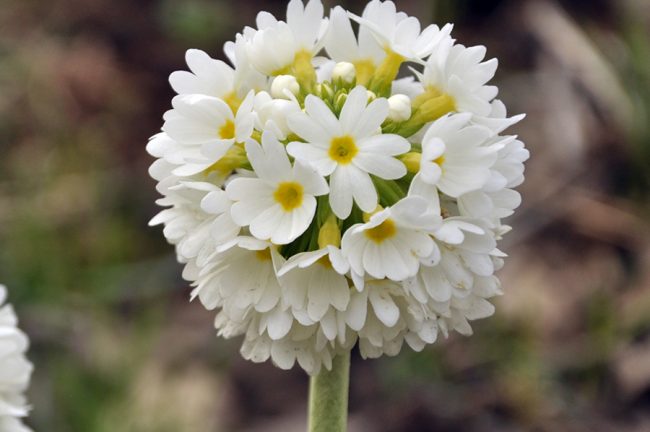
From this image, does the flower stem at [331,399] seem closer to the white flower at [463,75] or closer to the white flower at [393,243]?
the white flower at [393,243]

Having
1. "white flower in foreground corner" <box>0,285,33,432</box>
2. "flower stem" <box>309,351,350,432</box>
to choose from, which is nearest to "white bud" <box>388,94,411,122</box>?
"flower stem" <box>309,351,350,432</box>

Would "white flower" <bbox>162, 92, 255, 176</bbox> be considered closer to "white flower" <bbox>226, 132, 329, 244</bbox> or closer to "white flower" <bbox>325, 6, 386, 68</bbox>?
"white flower" <bbox>226, 132, 329, 244</bbox>

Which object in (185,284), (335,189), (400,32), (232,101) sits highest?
(185,284)

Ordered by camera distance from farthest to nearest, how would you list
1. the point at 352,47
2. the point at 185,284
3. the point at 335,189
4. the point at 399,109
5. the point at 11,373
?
the point at 185,284 → the point at 11,373 → the point at 352,47 → the point at 399,109 → the point at 335,189

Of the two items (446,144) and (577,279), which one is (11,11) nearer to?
(577,279)

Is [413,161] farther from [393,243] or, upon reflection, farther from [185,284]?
[185,284]

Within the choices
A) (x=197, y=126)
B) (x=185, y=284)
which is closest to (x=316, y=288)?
(x=197, y=126)
